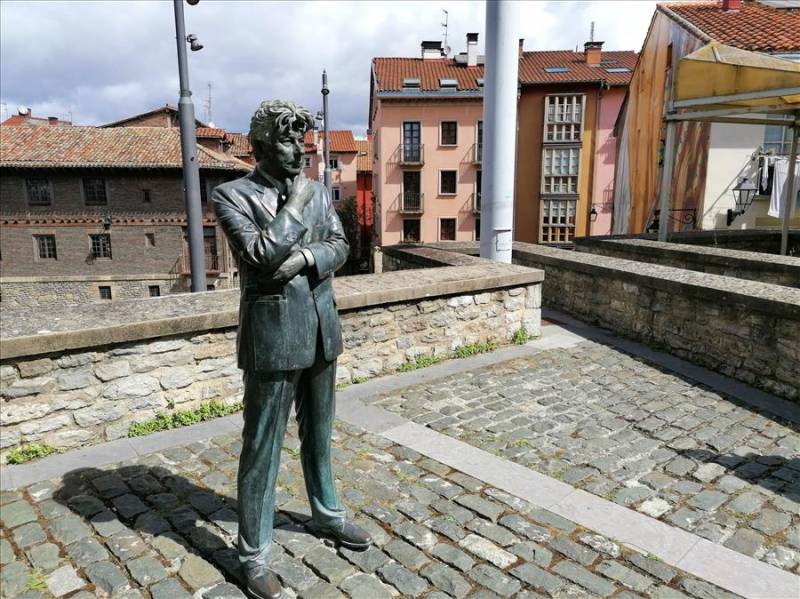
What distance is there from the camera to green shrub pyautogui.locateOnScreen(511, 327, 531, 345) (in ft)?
25.1

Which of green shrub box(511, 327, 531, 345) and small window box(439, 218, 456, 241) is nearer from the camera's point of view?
green shrub box(511, 327, 531, 345)

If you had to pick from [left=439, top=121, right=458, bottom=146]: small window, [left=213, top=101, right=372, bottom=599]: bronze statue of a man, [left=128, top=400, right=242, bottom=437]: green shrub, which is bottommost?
[left=128, top=400, right=242, bottom=437]: green shrub

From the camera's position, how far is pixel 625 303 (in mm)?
7992

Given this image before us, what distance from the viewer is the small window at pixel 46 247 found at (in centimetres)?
3306

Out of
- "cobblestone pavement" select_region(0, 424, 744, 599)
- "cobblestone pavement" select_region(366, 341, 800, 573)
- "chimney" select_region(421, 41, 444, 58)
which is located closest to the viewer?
"cobblestone pavement" select_region(0, 424, 744, 599)

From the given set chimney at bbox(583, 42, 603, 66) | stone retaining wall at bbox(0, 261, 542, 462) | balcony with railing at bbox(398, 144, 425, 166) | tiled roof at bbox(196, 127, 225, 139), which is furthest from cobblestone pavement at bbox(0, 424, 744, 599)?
chimney at bbox(583, 42, 603, 66)

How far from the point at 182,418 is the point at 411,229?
3223cm

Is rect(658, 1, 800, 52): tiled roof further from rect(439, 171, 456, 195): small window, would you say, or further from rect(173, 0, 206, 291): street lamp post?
rect(439, 171, 456, 195): small window

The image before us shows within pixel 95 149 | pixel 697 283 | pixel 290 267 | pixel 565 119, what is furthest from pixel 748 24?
pixel 95 149

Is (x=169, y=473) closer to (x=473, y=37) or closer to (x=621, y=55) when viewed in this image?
(x=473, y=37)

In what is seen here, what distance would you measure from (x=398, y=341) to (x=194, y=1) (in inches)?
263

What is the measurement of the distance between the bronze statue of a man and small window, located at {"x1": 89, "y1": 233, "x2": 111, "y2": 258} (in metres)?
34.5

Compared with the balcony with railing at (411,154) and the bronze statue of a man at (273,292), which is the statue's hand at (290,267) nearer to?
the bronze statue of a man at (273,292)

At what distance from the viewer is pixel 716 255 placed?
30.1ft
